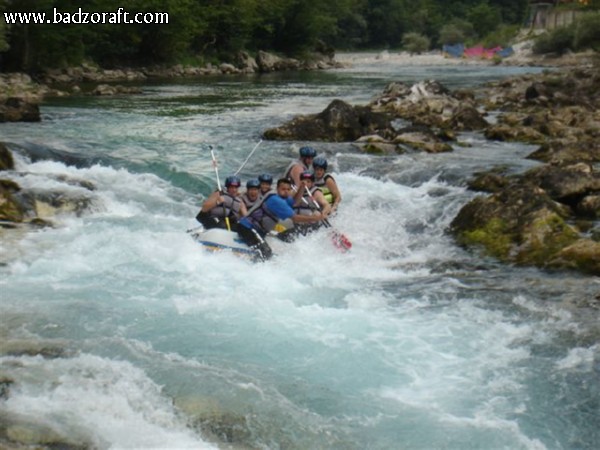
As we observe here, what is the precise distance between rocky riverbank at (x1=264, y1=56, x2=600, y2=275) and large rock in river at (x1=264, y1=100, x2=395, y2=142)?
28mm

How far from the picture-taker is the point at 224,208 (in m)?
11.5

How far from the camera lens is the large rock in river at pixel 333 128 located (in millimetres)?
21109

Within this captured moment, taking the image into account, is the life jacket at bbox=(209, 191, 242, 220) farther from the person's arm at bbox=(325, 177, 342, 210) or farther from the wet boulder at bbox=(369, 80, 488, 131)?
the wet boulder at bbox=(369, 80, 488, 131)

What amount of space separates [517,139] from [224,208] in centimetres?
1214

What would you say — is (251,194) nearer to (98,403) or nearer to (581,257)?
(581,257)

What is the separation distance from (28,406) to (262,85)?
3764 cm

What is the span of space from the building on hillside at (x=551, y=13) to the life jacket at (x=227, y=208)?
2858 inches

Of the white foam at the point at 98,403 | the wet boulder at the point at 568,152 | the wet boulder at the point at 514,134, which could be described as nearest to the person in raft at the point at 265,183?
the white foam at the point at 98,403

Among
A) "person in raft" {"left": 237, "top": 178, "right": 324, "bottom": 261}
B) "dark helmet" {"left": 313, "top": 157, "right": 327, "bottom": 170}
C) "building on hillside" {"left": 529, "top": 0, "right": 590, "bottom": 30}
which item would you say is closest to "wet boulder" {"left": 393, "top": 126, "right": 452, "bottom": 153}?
"dark helmet" {"left": 313, "top": 157, "right": 327, "bottom": 170}

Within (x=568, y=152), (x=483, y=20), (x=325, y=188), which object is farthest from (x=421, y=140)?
(x=483, y=20)

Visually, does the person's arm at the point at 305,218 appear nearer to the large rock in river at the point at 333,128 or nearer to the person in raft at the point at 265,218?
Result: the person in raft at the point at 265,218

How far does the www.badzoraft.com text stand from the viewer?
Result: 3747cm

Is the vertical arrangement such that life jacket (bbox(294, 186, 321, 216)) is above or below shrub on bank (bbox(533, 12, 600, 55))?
below

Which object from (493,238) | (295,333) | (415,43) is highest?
(415,43)
